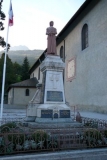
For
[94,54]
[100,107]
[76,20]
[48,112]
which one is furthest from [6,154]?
[76,20]

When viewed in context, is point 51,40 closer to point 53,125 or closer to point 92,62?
point 53,125

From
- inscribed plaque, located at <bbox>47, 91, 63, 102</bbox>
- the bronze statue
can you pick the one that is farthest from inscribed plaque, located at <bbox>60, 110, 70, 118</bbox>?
the bronze statue

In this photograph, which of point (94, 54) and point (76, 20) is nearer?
point (94, 54)

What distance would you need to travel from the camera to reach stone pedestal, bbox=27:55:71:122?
8.53m

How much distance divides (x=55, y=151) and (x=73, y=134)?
2.84ft

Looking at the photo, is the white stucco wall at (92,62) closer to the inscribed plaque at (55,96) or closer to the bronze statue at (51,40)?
the bronze statue at (51,40)

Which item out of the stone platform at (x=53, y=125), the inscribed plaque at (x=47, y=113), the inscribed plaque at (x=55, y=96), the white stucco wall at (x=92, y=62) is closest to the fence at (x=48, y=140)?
the stone platform at (x=53, y=125)

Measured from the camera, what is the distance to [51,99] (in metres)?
8.81

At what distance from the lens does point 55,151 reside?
5.36m

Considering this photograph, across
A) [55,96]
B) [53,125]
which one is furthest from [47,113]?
[55,96]

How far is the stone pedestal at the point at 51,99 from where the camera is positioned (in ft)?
28.0

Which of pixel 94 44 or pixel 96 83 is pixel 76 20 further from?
pixel 96 83

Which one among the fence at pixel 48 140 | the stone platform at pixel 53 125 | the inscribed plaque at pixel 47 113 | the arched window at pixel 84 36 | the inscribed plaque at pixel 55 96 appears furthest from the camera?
the arched window at pixel 84 36

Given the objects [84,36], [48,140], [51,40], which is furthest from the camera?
[84,36]
